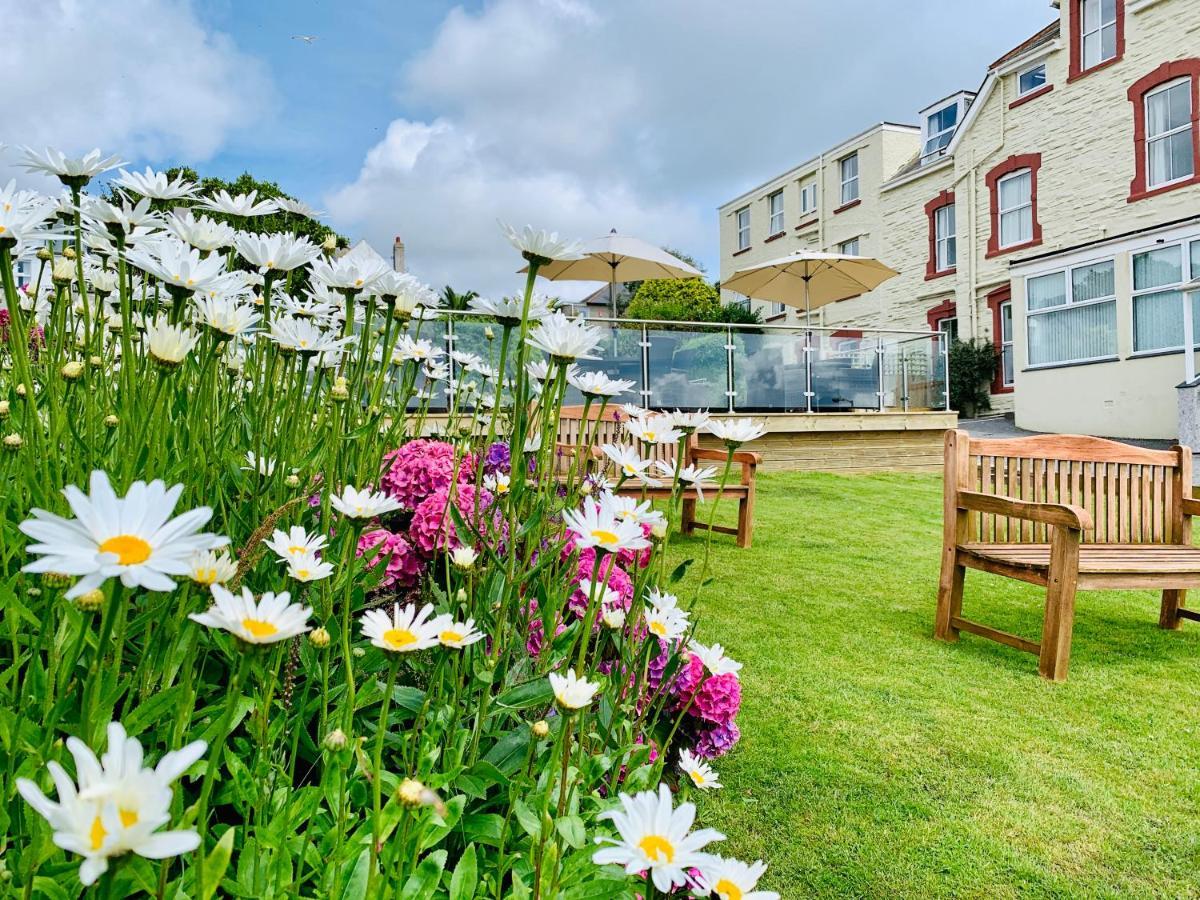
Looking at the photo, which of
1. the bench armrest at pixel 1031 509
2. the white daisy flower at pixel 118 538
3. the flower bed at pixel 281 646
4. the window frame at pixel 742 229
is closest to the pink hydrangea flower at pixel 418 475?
the flower bed at pixel 281 646

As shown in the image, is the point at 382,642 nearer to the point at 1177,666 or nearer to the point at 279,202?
the point at 279,202

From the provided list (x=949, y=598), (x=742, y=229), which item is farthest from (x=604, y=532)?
(x=742, y=229)

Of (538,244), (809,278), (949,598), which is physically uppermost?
(809,278)

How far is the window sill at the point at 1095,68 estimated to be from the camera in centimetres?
1335

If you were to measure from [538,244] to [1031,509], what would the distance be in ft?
9.46

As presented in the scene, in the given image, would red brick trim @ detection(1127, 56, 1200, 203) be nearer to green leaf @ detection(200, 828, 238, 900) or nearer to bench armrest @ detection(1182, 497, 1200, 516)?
bench armrest @ detection(1182, 497, 1200, 516)

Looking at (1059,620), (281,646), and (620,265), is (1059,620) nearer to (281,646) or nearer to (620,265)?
(281,646)

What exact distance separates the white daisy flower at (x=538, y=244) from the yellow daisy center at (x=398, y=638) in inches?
25.3

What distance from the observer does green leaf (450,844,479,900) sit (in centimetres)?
99

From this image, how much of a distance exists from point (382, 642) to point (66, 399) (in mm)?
1188

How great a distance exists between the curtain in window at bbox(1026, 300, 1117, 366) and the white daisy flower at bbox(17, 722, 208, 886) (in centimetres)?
1420

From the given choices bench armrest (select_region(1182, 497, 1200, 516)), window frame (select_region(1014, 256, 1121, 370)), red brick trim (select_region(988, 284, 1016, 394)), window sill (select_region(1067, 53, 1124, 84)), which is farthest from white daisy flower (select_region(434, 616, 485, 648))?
red brick trim (select_region(988, 284, 1016, 394))

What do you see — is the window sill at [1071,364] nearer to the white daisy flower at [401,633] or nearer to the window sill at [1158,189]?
the window sill at [1158,189]

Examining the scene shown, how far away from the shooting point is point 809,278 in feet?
37.9
